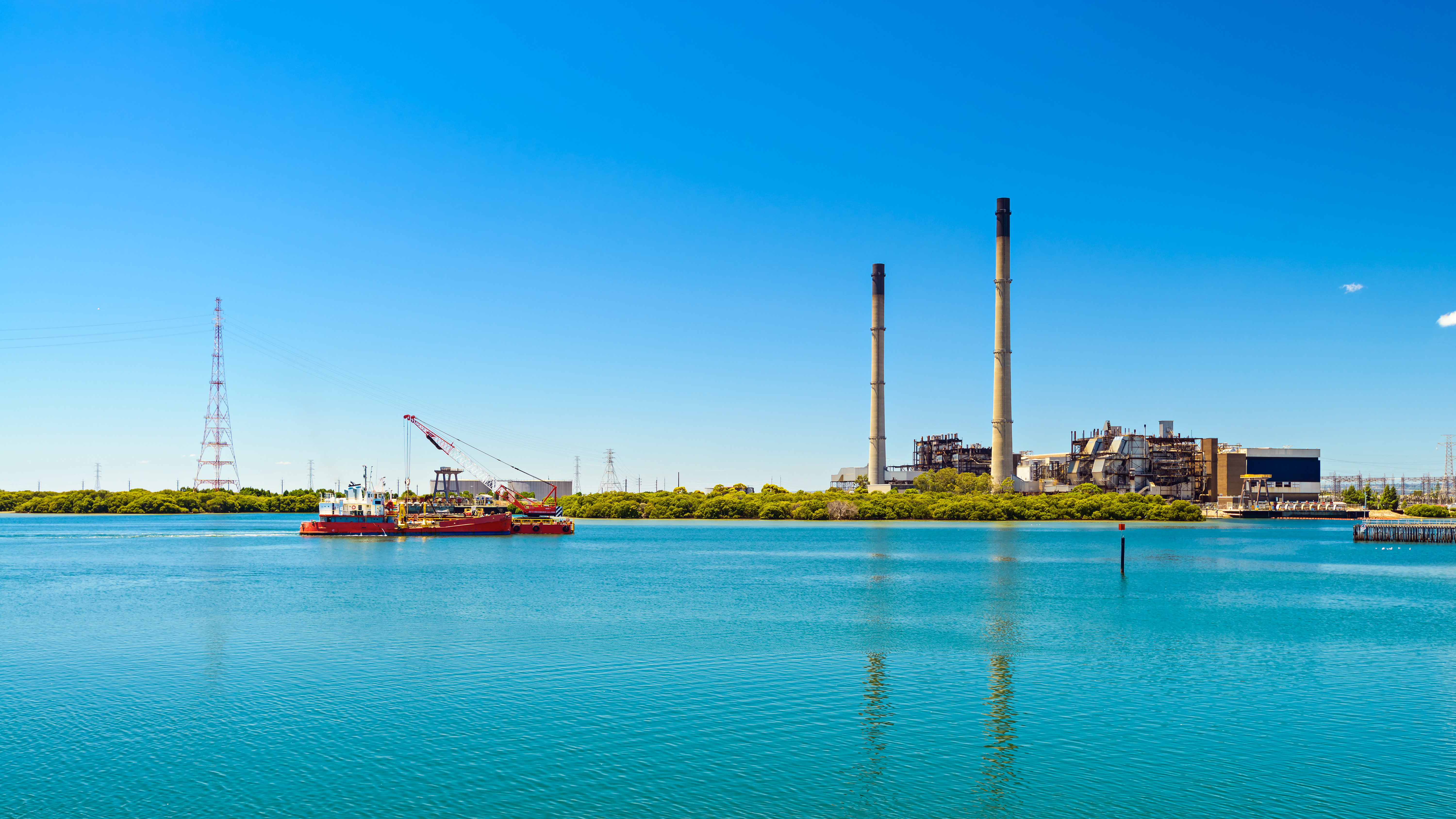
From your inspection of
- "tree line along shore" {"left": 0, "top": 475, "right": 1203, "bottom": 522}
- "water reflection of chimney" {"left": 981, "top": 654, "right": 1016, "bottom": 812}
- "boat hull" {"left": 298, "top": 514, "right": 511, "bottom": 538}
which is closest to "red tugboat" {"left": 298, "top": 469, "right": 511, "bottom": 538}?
"boat hull" {"left": 298, "top": 514, "right": 511, "bottom": 538}

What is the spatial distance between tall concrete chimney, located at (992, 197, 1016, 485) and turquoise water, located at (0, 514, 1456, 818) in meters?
103

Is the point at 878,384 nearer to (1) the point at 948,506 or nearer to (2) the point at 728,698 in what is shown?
(1) the point at 948,506

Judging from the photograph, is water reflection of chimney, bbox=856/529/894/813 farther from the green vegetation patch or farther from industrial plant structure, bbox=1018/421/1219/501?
industrial plant structure, bbox=1018/421/1219/501

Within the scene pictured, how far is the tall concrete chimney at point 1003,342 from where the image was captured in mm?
164125

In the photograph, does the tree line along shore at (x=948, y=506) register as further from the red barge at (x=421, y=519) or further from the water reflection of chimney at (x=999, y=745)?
the water reflection of chimney at (x=999, y=745)

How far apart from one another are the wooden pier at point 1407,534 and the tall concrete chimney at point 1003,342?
192ft

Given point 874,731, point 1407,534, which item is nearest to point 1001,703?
point 874,731

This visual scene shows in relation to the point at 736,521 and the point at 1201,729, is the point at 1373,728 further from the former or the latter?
the point at 736,521

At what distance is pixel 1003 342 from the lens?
16375 centimetres

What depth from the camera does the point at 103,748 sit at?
75.5 ft

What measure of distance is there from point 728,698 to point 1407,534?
111493 mm

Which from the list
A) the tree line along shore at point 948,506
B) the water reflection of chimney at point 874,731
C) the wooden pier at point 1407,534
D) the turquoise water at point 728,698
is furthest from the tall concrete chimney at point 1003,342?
the water reflection of chimney at point 874,731

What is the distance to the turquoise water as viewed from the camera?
20000mm

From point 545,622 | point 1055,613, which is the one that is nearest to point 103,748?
point 545,622
